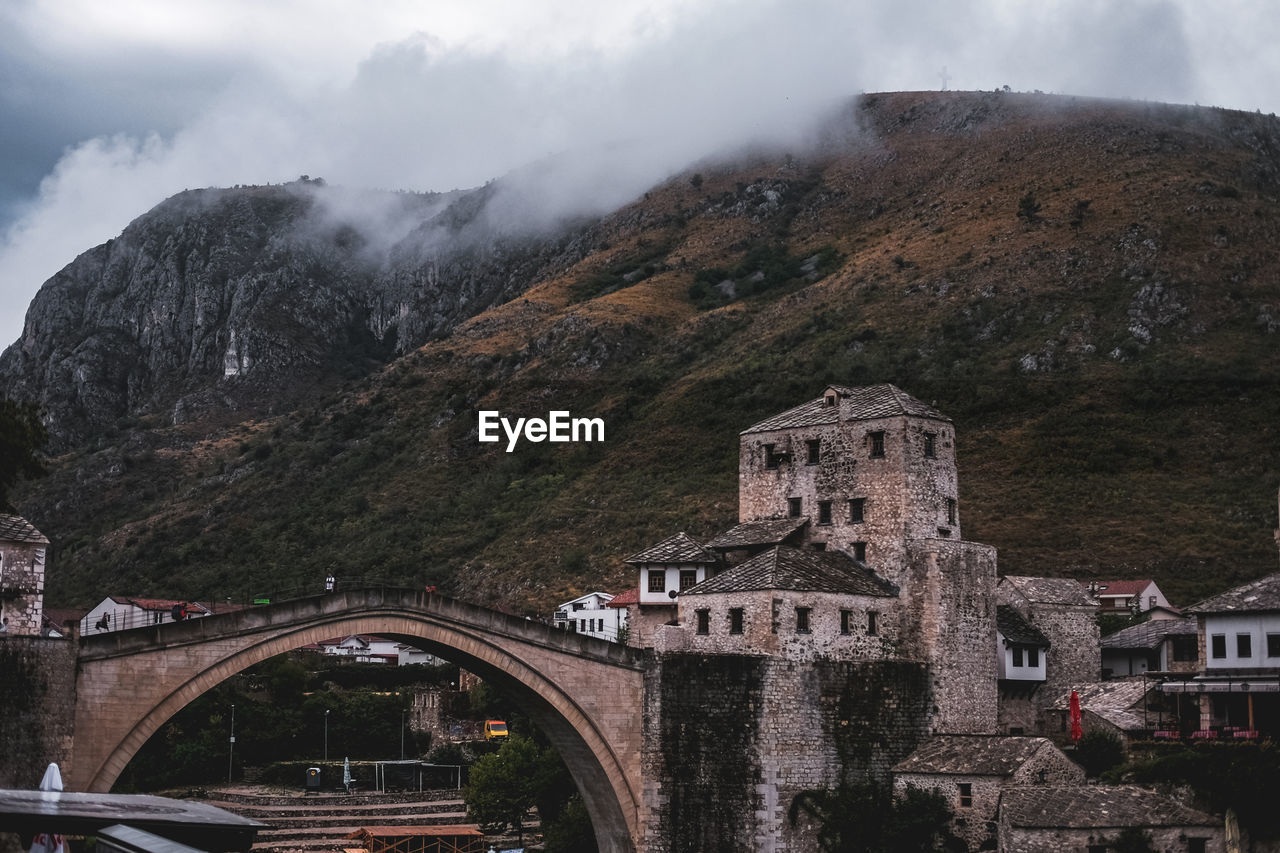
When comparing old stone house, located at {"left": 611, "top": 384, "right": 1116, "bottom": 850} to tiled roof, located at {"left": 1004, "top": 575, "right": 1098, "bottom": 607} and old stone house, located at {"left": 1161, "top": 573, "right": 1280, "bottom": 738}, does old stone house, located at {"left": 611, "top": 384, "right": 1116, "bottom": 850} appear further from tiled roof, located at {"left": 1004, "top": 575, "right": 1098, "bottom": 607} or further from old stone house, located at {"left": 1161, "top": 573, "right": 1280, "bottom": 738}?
old stone house, located at {"left": 1161, "top": 573, "right": 1280, "bottom": 738}

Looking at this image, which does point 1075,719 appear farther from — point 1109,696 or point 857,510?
point 857,510

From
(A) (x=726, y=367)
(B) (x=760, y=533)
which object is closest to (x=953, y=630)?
(B) (x=760, y=533)

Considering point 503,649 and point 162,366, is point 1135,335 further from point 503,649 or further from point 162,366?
point 162,366

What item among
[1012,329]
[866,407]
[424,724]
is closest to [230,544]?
[424,724]

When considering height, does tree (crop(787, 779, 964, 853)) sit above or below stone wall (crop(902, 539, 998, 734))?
below

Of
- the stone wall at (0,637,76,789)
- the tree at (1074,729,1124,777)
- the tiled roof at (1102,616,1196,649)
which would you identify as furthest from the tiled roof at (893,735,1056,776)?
the stone wall at (0,637,76,789)

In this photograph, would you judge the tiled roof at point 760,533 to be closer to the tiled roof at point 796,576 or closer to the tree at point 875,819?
the tiled roof at point 796,576
